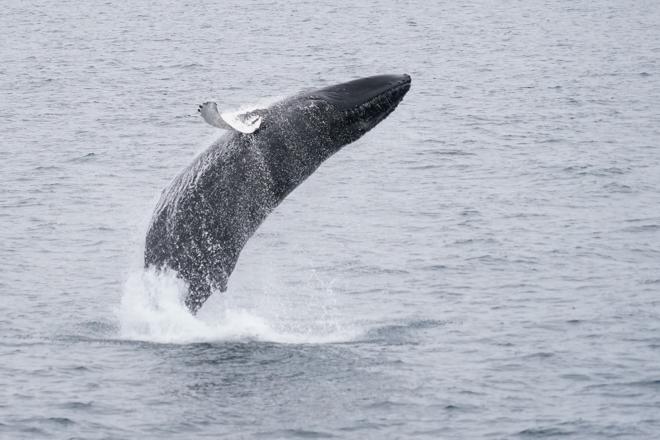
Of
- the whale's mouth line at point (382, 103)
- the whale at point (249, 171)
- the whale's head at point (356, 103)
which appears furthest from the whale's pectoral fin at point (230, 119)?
the whale's mouth line at point (382, 103)

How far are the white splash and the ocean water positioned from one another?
0.19ft

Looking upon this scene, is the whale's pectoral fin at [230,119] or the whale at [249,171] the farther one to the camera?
the whale at [249,171]

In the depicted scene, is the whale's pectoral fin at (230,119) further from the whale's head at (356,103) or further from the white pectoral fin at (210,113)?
the whale's head at (356,103)

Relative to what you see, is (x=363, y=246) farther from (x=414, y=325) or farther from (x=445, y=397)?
(x=445, y=397)

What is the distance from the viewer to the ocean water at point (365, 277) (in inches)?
818

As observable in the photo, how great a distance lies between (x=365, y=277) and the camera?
1169 inches

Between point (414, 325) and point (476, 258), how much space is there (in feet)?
19.9

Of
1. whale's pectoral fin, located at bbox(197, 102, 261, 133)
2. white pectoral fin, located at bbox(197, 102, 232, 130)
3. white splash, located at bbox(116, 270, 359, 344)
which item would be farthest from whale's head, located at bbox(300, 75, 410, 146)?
white splash, located at bbox(116, 270, 359, 344)

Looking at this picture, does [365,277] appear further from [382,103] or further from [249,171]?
[382,103]

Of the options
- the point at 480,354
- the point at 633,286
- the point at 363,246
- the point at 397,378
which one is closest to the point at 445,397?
the point at 397,378

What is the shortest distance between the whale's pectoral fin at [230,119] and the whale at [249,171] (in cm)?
20

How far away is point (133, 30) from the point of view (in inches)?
3900

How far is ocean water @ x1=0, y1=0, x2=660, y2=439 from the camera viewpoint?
20766 mm

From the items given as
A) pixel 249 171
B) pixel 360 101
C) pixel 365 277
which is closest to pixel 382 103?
pixel 360 101
